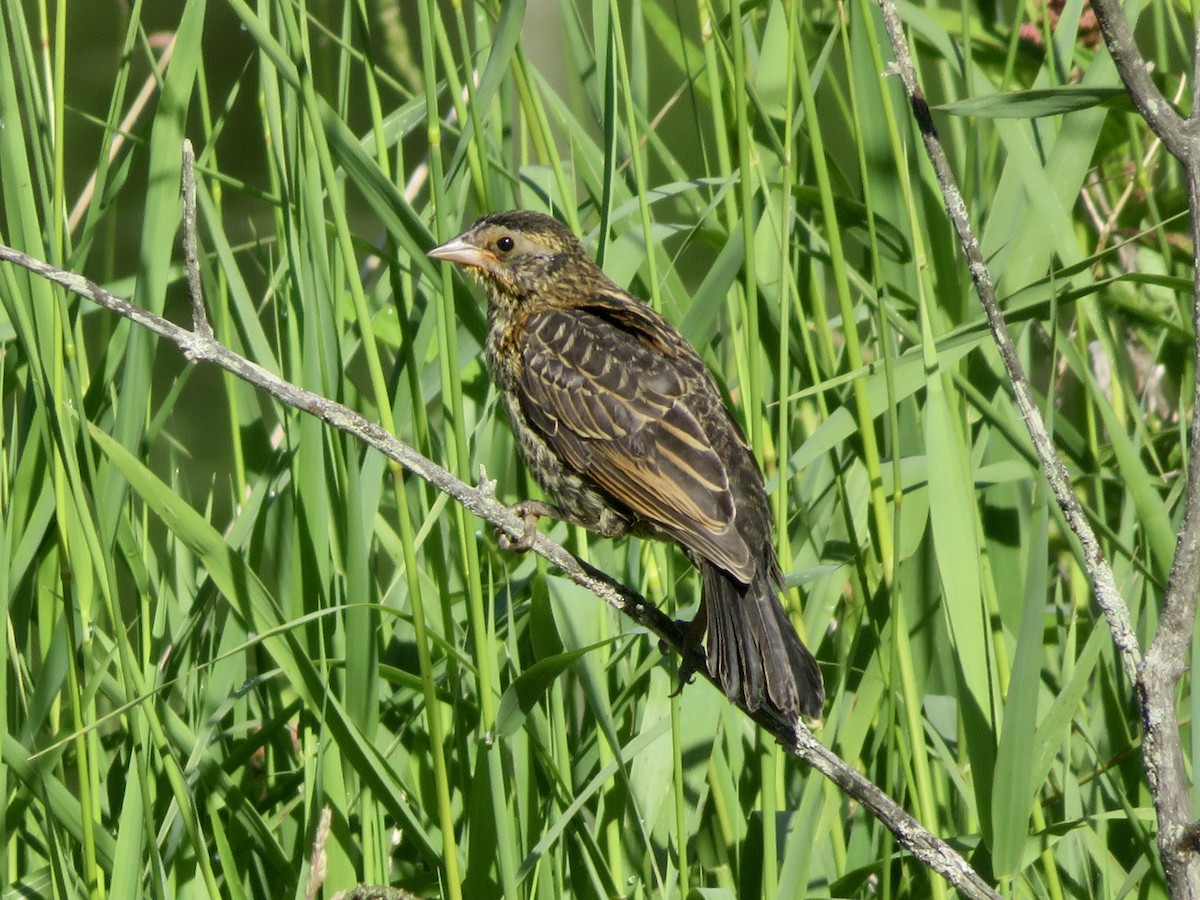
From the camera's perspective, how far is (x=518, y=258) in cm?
338

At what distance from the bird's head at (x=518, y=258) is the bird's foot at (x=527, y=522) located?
737 mm

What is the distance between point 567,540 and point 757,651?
88cm

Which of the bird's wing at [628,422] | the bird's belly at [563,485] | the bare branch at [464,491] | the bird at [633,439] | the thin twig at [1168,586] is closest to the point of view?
the thin twig at [1168,586]

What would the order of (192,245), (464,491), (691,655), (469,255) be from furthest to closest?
(469,255) < (691,655) < (464,491) < (192,245)

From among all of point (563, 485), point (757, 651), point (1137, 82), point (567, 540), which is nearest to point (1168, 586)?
point (1137, 82)

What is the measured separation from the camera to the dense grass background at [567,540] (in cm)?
212

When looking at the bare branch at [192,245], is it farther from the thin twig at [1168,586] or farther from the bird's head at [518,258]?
the bird's head at [518,258]

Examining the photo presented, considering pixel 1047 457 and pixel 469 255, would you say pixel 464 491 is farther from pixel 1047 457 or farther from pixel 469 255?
pixel 469 255

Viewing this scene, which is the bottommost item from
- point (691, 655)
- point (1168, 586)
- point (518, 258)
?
point (691, 655)

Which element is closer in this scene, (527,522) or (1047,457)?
(1047,457)

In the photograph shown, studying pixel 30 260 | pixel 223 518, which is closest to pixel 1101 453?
pixel 30 260

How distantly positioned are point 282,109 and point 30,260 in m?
0.68

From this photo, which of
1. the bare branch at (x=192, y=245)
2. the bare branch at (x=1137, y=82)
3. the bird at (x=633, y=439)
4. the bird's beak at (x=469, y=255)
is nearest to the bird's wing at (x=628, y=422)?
the bird at (x=633, y=439)

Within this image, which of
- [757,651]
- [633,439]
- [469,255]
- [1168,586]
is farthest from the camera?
[469,255]
